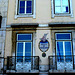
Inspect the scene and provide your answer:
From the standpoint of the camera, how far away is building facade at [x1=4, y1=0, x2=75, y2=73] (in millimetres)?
10852

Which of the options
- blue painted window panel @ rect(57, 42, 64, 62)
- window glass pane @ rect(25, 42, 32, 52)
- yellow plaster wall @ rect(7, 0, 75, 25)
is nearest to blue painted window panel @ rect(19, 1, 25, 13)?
yellow plaster wall @ rect(7, 0, 75, 25)

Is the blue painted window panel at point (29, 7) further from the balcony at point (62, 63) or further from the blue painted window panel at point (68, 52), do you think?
the balcony at point (62, 63)

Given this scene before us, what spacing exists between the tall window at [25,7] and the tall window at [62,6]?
6.05 ft

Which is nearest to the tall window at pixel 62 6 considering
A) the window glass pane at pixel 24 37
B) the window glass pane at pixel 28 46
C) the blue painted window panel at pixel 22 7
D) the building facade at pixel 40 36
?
the building facade at pixel 40 36

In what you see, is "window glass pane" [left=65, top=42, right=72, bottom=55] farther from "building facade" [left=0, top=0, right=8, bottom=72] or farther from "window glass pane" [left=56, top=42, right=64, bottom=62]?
"building facade" [left=0, top=0, right=8, bottom=72]

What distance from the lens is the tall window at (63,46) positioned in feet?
36.2

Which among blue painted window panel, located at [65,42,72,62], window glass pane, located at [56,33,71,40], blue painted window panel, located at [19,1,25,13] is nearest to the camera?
blue painted window panel, located at [65,42,72,62]

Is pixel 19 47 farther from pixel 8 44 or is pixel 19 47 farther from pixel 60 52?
pixel 60 52

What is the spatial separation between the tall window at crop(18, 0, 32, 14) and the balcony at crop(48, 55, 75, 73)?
367cm

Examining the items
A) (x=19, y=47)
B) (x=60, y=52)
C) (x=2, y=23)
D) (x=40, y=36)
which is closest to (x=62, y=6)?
(x=40, y=36)

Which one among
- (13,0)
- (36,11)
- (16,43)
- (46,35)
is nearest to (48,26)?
(46,35)

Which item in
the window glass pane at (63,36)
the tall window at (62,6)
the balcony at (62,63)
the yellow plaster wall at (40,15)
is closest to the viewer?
the balcony at (62,63)

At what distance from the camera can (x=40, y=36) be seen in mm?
11500

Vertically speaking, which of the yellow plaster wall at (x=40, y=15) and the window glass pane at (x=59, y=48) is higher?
the yellow plaster wall at (x=40, y=15)
